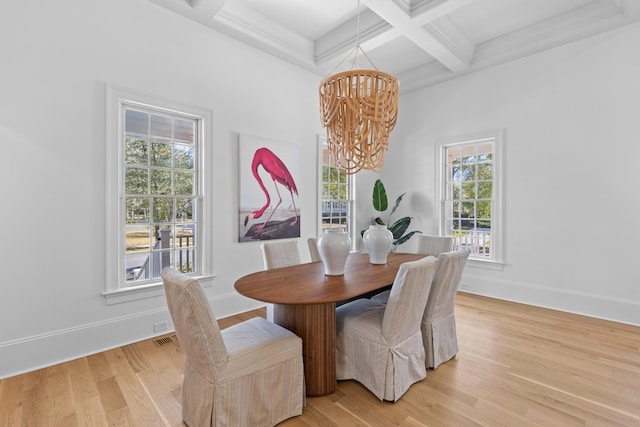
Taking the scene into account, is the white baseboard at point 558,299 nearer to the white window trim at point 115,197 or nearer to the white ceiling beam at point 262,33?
the white ceiling beam at point 262,33

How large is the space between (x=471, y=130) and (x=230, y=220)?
12.3 ft

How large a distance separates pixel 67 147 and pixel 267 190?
2047 mm

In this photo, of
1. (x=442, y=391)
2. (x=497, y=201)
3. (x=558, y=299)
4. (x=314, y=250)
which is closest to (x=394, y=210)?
(x=497, y=201)

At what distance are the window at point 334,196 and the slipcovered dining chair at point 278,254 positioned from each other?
1.50 metres

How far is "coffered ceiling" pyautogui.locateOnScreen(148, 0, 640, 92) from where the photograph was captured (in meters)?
3.29

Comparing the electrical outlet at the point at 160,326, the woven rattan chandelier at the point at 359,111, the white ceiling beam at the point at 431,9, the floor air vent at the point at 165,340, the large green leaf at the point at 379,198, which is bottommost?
the floor air vent at the point at 165,340

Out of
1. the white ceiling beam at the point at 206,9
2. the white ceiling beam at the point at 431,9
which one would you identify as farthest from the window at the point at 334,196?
the white ceiling beam at the point at 206,9

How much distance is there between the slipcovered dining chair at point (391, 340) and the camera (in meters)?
1.99

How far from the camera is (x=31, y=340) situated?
2.47 metres

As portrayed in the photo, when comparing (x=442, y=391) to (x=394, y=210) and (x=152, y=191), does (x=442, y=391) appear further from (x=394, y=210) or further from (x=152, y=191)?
(x=394, y=210)

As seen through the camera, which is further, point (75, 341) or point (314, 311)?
point (75, 341)

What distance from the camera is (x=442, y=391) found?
2.15 metres

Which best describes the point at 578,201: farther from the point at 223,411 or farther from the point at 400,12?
the point at 223,411

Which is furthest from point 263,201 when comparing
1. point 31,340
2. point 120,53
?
point 31,340
